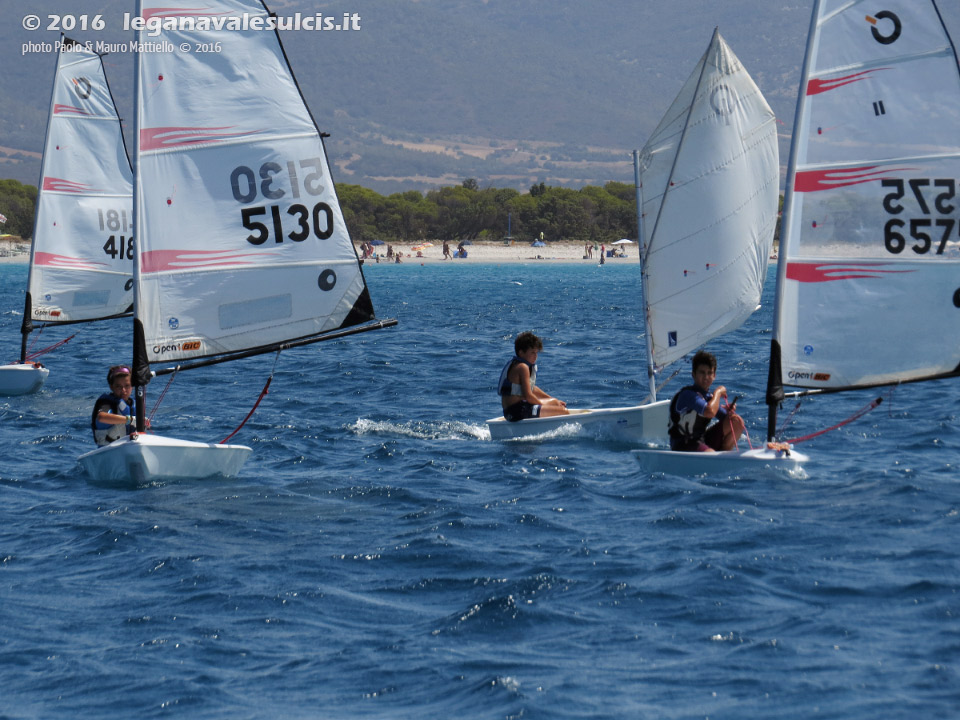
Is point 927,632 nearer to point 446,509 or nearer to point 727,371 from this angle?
point 446,509

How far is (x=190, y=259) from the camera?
1369 centimetres

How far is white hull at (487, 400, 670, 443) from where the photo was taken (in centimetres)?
1662

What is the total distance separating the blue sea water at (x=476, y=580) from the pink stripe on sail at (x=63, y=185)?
5419 millimetres

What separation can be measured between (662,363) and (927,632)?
956cm

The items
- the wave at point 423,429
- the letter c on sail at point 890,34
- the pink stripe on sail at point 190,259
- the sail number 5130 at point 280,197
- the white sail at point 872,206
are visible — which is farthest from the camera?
the wave at point 423,429

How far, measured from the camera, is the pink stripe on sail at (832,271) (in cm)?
1296

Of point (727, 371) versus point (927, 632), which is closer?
point (927, 632)

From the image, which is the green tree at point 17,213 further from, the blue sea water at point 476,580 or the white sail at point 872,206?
the white sail at point 872,206

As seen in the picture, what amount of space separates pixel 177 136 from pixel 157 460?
358 cm

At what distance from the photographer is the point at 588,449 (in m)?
16.3

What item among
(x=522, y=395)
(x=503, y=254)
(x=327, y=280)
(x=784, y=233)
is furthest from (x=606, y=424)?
(x=503, y=254)

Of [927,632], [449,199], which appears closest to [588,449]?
[927,632]

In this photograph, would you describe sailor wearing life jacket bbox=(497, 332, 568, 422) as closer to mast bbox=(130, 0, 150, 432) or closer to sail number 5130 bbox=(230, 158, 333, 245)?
sail number 5130 bbox=(230, 158, 333, 245)

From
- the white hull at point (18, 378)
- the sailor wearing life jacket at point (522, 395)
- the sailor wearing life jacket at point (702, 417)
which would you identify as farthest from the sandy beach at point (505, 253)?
the sailor wearing life jacket at point (702, 417)
